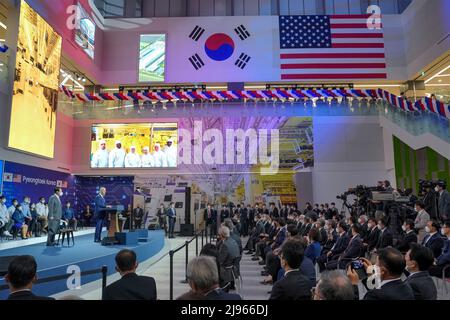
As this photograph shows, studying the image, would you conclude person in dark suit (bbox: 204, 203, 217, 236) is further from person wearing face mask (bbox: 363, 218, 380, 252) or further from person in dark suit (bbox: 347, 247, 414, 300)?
person in dark suit (bbox: 347, 247, 414, 300)

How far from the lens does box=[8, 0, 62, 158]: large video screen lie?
11.3 meters

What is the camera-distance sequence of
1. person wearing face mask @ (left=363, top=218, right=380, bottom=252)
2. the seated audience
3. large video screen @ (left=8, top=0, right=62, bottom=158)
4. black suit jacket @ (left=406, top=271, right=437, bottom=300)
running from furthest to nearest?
large video screen @ (left=8, top=0, right=62, bottom=158) < person wearing face mask @ (left=363, top=218, right=380, bottom=252) < the seated audience < black suit jacket @ (left=406, top=271, right=437, bottom=300)

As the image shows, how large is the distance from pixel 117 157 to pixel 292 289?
1627 cm

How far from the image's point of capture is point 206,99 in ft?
58.4

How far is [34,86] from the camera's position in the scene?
12.1 meters

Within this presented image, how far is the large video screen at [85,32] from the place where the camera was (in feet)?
54.6

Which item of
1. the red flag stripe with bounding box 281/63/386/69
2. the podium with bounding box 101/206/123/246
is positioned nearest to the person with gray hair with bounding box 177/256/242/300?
the podium with bounding box 101/206/123/246

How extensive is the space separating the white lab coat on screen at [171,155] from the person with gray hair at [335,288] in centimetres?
1581

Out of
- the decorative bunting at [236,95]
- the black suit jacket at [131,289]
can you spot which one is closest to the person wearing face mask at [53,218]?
the black suit jacket at [131,289]

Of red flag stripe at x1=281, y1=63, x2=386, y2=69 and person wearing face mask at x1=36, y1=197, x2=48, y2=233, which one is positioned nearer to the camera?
person wearing face mask at x1=36, y1=197, x2=48, y2=233

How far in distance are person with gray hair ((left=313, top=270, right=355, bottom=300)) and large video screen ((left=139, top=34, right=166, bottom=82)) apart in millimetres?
18749

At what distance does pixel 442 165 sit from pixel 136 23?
1761 centimetres

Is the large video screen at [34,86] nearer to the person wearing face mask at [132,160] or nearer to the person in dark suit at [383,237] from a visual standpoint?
the person wearing face mask at [132,160]
